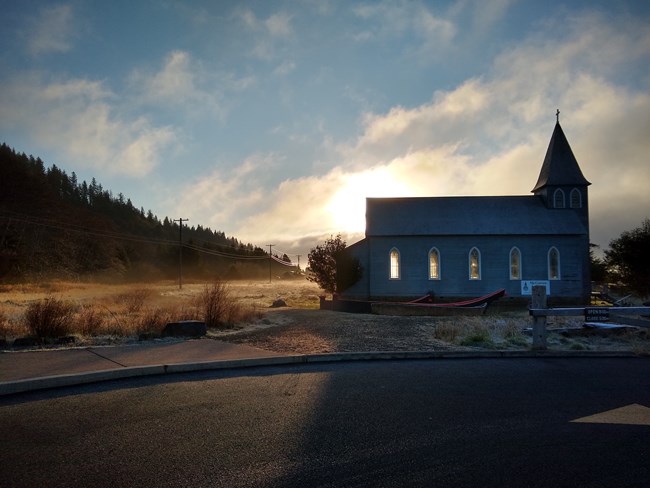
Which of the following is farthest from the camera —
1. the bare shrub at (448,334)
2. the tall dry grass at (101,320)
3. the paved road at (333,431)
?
the bare shrub at (448,334)

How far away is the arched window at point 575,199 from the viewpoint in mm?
42031

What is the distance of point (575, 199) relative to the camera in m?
42.1

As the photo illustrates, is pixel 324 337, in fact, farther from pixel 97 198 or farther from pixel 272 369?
pixel 97 198

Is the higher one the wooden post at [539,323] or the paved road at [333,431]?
the wooden post at [539,323]

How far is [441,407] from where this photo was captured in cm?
595

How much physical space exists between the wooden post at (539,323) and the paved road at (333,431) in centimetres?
268

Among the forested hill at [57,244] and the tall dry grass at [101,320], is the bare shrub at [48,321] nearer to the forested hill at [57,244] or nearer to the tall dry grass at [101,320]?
the tall dry grass at [101,320]

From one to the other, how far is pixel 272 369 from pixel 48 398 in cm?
350

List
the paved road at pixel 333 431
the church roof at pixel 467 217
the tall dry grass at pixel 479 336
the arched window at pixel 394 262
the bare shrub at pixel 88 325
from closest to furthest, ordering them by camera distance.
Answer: the paved road at pixel 333 431
the tall dry grass at pixel 479 336
the bare shrub at pixel 88 325
the arched window at pixel 394 262
the church roof at pixel 467 217

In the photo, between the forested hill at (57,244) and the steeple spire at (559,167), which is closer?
the steeple spire at (559,167)

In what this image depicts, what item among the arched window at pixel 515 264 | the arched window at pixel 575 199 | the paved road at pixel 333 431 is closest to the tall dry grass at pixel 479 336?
the paved road at pixel 333 431

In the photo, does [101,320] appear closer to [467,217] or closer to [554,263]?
[467,217]

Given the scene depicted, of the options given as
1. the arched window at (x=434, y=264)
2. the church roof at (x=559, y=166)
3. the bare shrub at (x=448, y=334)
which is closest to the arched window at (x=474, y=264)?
the arched window at (x=434, y=264)

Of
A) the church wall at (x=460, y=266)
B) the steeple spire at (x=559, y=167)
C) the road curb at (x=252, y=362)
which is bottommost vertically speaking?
the road curb at (x=252, y=362)
